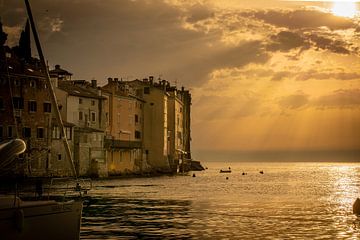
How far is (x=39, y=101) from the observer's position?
69.6 meters

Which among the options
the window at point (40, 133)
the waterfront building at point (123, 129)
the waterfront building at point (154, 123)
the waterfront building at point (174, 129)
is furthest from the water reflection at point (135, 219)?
the waterfront building at point (174, 129)

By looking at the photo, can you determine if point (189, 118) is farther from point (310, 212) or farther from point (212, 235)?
point (212, 235)

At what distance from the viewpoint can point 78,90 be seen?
264 ft

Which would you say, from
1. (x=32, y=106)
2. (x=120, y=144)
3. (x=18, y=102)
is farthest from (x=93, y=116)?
(x=18, y=102)

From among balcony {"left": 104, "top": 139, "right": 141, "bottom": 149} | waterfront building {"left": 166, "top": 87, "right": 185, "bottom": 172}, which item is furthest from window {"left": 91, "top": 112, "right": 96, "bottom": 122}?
waterfront building {"left": 166, "top": 87, "right": 185, "bottom": 172}

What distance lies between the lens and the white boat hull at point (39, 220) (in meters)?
17.7

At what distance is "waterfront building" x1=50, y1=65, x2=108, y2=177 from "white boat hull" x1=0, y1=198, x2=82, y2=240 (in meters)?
52.0

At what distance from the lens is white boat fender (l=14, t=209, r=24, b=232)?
1780cm

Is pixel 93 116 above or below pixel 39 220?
above

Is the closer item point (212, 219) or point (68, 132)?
point (212, 219)

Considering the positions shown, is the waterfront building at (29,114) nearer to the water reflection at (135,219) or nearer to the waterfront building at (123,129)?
the waterfront building at (123,129)

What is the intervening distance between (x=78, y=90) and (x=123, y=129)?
1289 centimetres

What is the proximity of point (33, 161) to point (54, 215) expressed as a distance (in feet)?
162

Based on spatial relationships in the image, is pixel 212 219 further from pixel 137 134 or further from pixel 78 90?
pixel 137 134
